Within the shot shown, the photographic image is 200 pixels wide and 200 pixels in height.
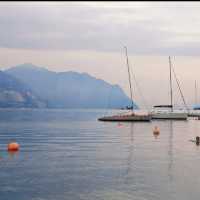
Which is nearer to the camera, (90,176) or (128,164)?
(90,176)

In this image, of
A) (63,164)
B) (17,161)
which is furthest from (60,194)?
(17,161)

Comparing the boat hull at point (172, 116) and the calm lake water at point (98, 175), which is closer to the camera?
the calm lake water at point (98, 175)

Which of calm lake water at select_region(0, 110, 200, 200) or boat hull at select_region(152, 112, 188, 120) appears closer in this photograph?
calm lake water at select_region(0, 110, 200, 200)

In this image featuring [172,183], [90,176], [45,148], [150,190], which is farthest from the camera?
[45,148]

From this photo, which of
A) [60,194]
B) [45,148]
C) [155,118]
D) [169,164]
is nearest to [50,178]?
[60,194]

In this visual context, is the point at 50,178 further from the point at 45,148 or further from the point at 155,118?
the point at 155,118

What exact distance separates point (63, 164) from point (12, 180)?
8733mm

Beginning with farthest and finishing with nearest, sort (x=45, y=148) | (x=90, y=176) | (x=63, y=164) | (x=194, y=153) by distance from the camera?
(x=45, y=148)
(x=194, y=153)
(x=63, y=164)
(x=90, y=176)

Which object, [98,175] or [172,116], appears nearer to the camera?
[98,175]

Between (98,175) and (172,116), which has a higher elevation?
(98,175)

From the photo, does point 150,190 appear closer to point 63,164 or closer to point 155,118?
point 63,164

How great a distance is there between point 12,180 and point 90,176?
633 centimetres

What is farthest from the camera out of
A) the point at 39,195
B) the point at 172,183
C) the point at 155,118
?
the point at 155,118

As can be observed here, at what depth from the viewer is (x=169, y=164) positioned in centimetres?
3944
